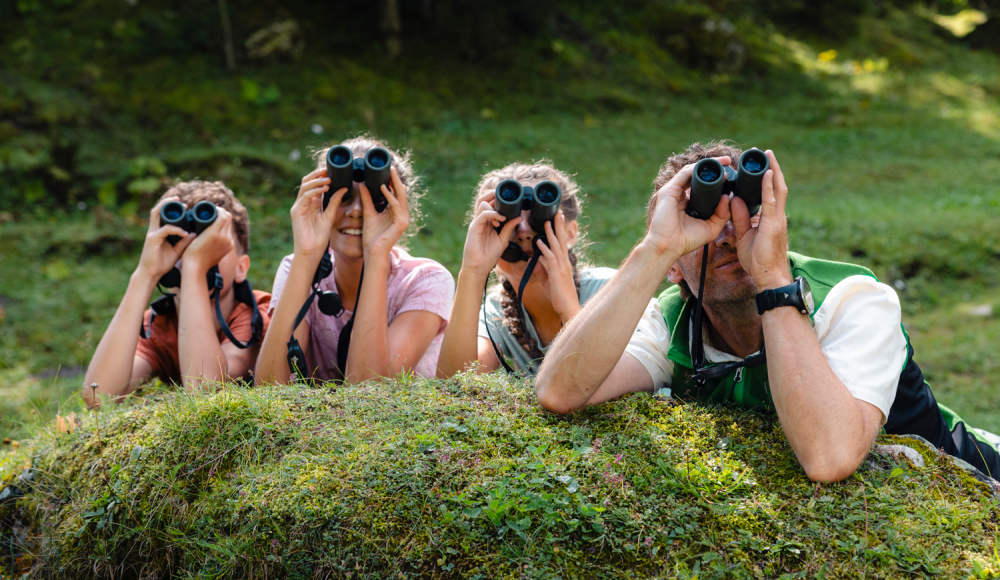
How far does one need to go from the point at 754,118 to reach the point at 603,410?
47.6 ft

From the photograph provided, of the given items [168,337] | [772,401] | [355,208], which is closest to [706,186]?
[772,401]

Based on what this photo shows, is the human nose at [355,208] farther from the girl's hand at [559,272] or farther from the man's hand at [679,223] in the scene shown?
the man's hand at [679,223]

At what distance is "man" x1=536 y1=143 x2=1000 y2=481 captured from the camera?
1.93 metres

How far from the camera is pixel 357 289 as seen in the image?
3365mm

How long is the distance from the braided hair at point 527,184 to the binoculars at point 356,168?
21.7 inches

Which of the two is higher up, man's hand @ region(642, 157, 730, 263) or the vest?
man's hand @ region(642, 157, 730, 263)

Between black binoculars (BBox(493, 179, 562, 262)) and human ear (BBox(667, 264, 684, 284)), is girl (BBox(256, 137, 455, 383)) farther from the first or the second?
human ear (BBox(667, 264, 684, 284))

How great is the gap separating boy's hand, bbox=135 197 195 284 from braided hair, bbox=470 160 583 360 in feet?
4.88

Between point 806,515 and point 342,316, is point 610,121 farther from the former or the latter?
point 806,515

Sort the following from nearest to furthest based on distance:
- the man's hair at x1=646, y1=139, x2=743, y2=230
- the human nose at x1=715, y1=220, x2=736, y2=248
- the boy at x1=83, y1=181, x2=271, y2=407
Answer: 1. the human nose at x1=715, y1=220, x2=736, y2=248
2. the man's hair at x1=646, y1=139, x2=743, y2=230
3. the boy at x1=83, y1=181, x2=271, y2=407

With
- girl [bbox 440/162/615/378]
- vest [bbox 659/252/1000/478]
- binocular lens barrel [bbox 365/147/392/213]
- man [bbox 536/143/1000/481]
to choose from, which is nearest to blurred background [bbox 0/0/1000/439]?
binocular lens barrel [bbox 365/147/392/213]

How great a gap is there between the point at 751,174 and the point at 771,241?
0.74 ft

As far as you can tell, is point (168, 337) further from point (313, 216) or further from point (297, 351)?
point (313, 216)

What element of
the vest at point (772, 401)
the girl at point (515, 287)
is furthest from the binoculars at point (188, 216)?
the vest at point (772, 401)
